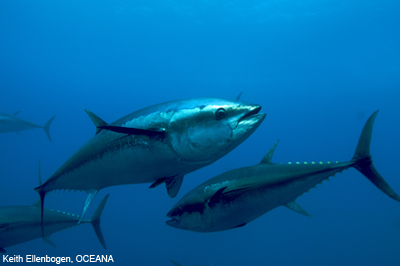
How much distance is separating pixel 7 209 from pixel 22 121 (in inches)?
289

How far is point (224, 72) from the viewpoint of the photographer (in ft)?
133

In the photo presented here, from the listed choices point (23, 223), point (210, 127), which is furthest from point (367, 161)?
point (23, 223)

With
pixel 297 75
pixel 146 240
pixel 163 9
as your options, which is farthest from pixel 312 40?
pixel 146 240

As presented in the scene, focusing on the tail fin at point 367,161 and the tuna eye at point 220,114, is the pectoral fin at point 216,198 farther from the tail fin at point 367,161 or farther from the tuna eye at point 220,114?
the tail fin at point 367,161

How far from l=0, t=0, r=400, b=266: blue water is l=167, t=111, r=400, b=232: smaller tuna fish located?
21.5 meters

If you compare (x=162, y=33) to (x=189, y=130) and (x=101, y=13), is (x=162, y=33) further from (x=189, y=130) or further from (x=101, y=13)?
(x=189, y=130)

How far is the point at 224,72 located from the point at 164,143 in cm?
4027

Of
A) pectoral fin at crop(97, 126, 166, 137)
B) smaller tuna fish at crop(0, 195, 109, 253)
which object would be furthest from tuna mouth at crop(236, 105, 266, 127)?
smaller tuna fish at crop(0, 195, 109, 253)

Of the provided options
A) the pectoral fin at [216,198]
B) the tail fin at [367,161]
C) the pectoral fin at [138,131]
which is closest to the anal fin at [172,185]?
the pectoral fin at [216,198]

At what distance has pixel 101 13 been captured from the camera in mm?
30000

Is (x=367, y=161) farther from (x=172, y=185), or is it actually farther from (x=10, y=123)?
(x=10, y=123)

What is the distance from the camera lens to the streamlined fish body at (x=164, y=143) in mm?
1690

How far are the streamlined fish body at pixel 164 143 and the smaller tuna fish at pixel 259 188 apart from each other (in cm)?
40

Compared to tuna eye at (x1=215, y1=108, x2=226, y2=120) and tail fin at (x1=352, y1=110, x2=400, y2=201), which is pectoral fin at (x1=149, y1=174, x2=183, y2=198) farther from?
tail fin at (x1=352, y1=110, x2=400, y2=201)
